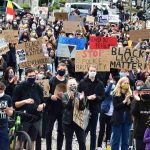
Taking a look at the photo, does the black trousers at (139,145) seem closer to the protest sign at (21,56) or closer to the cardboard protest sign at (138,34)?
the protest sign at (21,56)

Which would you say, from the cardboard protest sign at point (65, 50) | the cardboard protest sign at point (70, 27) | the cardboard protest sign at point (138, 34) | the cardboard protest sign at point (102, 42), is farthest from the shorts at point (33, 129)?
the cardboard protest sign at point (70, 27)

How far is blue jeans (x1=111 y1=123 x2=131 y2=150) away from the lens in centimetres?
1259

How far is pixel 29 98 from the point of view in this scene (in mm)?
11898

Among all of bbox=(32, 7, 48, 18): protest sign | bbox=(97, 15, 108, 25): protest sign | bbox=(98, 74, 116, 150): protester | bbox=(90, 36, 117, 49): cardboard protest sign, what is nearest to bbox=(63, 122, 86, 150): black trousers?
bbox=(98, 74, 116, 150): protester

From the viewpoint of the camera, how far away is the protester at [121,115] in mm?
12344

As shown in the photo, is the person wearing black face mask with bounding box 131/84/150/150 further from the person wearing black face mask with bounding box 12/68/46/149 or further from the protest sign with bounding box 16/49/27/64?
the protest sign with bounding box 16/49/27/64

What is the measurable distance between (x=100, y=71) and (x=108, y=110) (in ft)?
7.65

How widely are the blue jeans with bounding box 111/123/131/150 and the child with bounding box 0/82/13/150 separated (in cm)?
210

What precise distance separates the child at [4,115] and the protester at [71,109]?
1.06 metres

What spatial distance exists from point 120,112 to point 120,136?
462 millimetres

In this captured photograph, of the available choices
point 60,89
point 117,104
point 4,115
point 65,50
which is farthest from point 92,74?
point 65,50

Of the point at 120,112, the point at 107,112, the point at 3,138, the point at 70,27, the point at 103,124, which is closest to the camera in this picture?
the point at 3,138

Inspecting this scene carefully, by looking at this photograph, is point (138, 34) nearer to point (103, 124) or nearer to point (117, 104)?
point (103, 124)

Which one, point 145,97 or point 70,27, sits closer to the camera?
point 145,97
